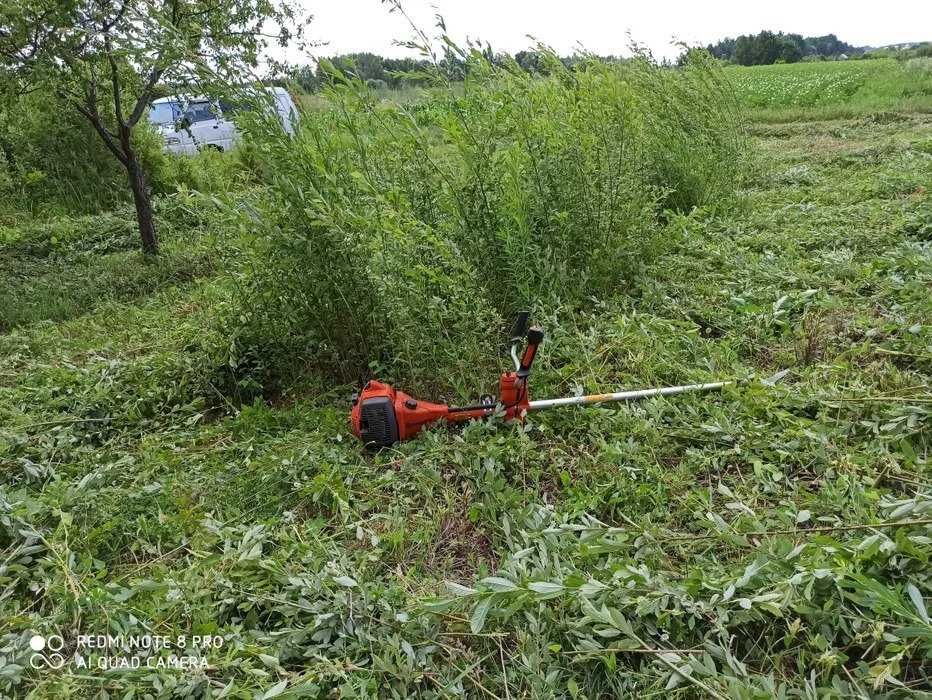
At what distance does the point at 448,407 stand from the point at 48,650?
160 cm

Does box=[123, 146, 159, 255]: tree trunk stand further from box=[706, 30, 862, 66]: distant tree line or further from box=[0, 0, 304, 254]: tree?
box=[706, 30, 862, 66]: distant tree line

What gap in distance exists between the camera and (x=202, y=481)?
2.55 meters

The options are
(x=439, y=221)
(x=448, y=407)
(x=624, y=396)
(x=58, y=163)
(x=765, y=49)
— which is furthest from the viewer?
(x=765, y=49)

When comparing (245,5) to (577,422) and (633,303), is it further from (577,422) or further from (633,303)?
(577,422)

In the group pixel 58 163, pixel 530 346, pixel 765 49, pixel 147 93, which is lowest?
pixel 530 346

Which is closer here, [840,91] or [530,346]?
[530,346]

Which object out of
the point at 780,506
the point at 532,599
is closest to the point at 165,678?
the point at 532,599

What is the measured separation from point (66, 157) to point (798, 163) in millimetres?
10841

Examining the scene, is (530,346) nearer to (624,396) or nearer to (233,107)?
(624,396)

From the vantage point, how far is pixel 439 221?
338cm

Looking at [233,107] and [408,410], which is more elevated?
[233,107]

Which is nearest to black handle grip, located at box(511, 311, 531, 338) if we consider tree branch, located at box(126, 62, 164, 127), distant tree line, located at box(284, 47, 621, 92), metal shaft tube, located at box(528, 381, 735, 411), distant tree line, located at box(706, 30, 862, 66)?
metal shaft tube, located at box(528, 381, 735, 411)

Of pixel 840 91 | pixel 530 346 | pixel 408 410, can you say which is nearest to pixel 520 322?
pixel 530 346

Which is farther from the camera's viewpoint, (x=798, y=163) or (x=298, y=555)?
(x=798, y=163)
